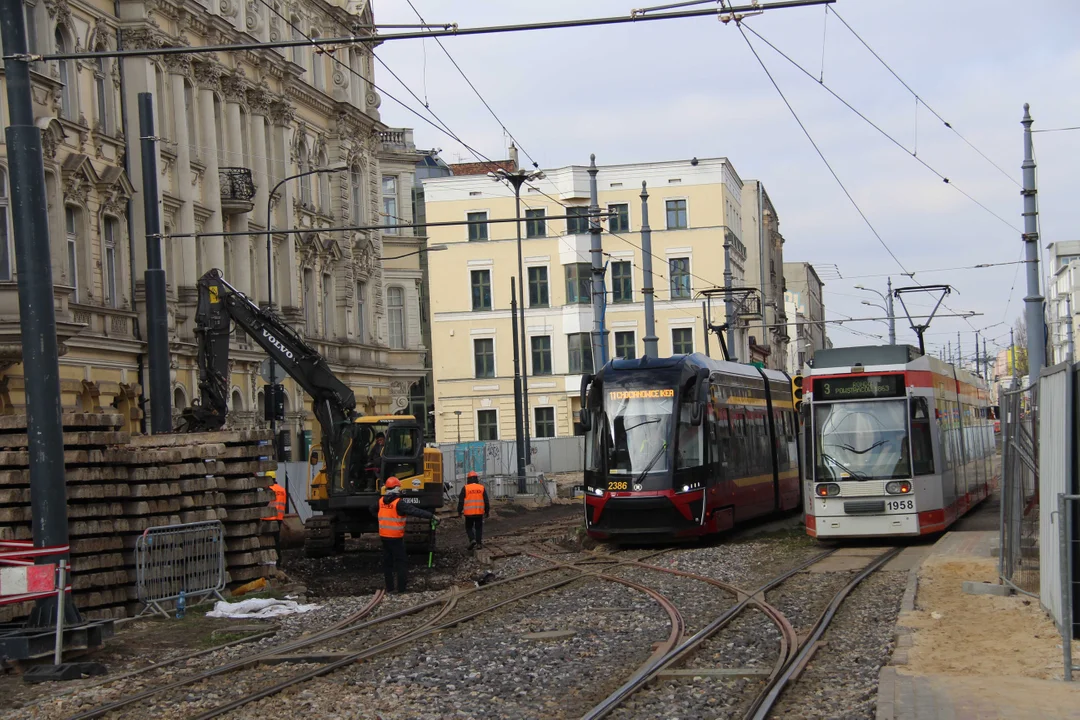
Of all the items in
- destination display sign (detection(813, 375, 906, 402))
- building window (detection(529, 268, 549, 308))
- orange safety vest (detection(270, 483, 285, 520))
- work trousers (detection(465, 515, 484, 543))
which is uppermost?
building window (detection(529, 268, 549, 308))

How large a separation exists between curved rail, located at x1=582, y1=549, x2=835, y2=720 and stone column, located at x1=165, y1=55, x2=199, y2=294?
19.6m

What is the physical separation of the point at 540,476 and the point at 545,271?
2156 cm

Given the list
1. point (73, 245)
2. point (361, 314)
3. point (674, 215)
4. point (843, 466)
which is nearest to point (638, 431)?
point (843, 466)

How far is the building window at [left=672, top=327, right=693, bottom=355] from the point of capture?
6669cm

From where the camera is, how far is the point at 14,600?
12398mm

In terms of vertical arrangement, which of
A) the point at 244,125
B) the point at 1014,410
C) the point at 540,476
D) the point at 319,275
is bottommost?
the point at 540,476

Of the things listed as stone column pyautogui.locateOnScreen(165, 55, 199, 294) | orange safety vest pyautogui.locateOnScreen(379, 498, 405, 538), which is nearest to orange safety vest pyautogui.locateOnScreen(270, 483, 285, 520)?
orange safety vest pyautogui.locateOnScreen(379, 498, 405, 538)

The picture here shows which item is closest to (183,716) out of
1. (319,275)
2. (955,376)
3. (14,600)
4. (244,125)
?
(14,600)

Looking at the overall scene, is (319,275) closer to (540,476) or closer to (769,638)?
(540,476)

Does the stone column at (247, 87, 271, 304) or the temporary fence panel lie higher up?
the stone column at (247, 87, 271, 304)

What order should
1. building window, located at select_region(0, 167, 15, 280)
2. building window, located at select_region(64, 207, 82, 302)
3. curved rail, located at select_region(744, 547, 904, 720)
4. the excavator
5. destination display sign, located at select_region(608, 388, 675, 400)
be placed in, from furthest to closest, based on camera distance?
building window, located at select_region(64, 207, 82, 302)
building window, located at select_region(0, 167, 15, 280)
the excavator
destination display sign, located at select_region(608, 388, 675, 400)
curved rail, located at select_region(744, 547, 904, 720)

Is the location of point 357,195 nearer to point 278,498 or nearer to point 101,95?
point 101,95

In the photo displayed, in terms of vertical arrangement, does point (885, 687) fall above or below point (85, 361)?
below

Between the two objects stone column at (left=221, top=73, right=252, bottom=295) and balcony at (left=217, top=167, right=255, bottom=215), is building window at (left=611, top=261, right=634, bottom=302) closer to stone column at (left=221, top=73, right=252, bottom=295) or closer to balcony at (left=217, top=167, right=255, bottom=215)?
stone column at (left=221, top=73, right=252, bottom=295)
